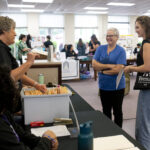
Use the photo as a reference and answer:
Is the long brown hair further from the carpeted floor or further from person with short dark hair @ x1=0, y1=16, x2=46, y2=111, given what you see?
the carpeted floor

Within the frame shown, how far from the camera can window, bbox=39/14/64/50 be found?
1173 centimetres

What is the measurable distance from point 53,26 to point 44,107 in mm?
11007

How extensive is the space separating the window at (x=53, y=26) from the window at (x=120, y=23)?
3.01m

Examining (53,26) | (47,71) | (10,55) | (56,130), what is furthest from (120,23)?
(56,130)

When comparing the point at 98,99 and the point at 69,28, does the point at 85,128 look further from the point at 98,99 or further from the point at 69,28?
the point at 69,28

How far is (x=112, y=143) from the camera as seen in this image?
111 cm

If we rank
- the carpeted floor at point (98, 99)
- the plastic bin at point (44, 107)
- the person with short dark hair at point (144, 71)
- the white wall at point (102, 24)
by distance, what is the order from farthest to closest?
the white wall at point (102, 24), the carpeted floor at point (98, 99), the person with short dark hair at point (144, 71), the plastic bin at point (44, 107)

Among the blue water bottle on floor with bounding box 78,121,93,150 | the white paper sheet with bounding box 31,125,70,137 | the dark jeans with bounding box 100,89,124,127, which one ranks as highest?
the blue water bottle on floor with bounding box 78,121,93,150

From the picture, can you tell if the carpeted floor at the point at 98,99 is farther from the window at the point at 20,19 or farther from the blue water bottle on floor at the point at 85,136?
the window at the point at 20,19

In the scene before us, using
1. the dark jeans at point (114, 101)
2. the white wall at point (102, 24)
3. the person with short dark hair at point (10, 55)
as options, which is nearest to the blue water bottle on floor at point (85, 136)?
the person with short dark hair at point (10, 55)

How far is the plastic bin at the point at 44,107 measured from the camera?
1.36 m

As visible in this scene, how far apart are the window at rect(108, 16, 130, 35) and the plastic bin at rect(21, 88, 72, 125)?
11936 millimetres

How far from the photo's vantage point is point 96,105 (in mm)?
4051

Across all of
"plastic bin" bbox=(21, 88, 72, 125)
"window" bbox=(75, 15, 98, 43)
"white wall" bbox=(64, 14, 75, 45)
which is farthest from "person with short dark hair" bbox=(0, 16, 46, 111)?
"window" bbox=(75, 15, 98, 43)
